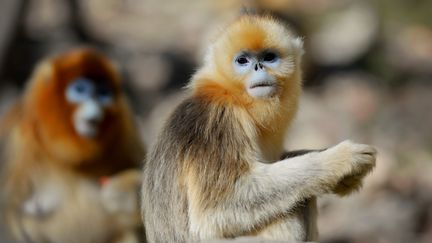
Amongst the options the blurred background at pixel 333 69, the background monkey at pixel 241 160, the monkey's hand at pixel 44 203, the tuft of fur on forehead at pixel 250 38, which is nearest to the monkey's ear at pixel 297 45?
the tuft of fur on forehead at pixel 250 38

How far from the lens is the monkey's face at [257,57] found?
5.01 meters

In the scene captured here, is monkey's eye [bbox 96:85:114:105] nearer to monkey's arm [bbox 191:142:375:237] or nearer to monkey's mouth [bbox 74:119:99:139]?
monkey's mouth [bbox 74:119:99:139]

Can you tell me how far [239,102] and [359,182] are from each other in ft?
2.48

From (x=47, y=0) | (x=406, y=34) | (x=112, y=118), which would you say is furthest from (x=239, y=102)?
(x=47, y=0)

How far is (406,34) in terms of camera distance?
13945mm

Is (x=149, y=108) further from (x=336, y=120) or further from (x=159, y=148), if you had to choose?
(x=159, y=148)

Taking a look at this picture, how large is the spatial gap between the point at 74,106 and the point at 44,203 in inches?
30.3

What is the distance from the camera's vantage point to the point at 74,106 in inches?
299

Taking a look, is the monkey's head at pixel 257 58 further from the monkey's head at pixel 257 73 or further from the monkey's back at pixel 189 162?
the monkey's back at pixel 189 162

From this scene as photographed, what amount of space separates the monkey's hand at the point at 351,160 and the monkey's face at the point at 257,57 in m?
0.41

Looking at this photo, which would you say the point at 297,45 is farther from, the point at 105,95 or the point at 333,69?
the point at 333,69

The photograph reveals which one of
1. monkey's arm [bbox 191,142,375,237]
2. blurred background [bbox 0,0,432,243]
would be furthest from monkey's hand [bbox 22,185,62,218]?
monkey's arm [bbox 191,142,375,237]

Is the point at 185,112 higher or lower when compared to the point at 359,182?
higher

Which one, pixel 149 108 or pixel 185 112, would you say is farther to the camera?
pixel 149 108
